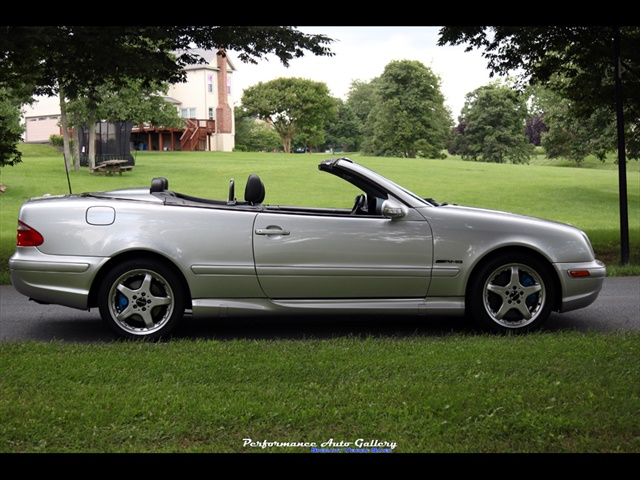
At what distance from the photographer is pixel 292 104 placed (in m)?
54.6

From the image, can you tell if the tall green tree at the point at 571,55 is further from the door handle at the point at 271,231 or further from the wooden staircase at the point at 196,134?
the wooden staircase at the point at 196,134

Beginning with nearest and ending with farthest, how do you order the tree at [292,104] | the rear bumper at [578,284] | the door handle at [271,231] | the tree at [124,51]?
1. the door handle at [271,231]
2. the rear bumper at [578,284]
3. the tree at [124,51]
4. the tree at [292,104]

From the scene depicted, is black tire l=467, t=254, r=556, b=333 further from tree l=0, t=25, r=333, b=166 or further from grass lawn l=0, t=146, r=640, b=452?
tree l=0, t=25, r=333, b=166

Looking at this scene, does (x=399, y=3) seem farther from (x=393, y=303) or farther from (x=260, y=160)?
(x=260, y=160)

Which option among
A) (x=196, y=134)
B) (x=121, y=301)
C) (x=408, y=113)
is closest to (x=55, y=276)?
(x=121, y=301)

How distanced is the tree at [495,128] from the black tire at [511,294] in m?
50.7

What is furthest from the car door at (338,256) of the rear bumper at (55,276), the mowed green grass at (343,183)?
the mowed green grass at (343,183)

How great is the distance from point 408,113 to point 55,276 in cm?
4375

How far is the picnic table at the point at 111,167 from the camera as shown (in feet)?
109

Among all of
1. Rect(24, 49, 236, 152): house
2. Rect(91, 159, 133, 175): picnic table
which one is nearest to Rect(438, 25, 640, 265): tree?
Rect(91, 159, 133, 175): picnic table

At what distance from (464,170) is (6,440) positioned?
4258 cm

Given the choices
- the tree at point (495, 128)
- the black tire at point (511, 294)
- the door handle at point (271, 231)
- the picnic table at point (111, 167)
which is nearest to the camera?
the door handle at point (271, 231)

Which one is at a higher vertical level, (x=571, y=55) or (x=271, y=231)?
(x=571, y=55)

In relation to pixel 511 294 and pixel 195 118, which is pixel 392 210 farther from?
pixel 195 118
